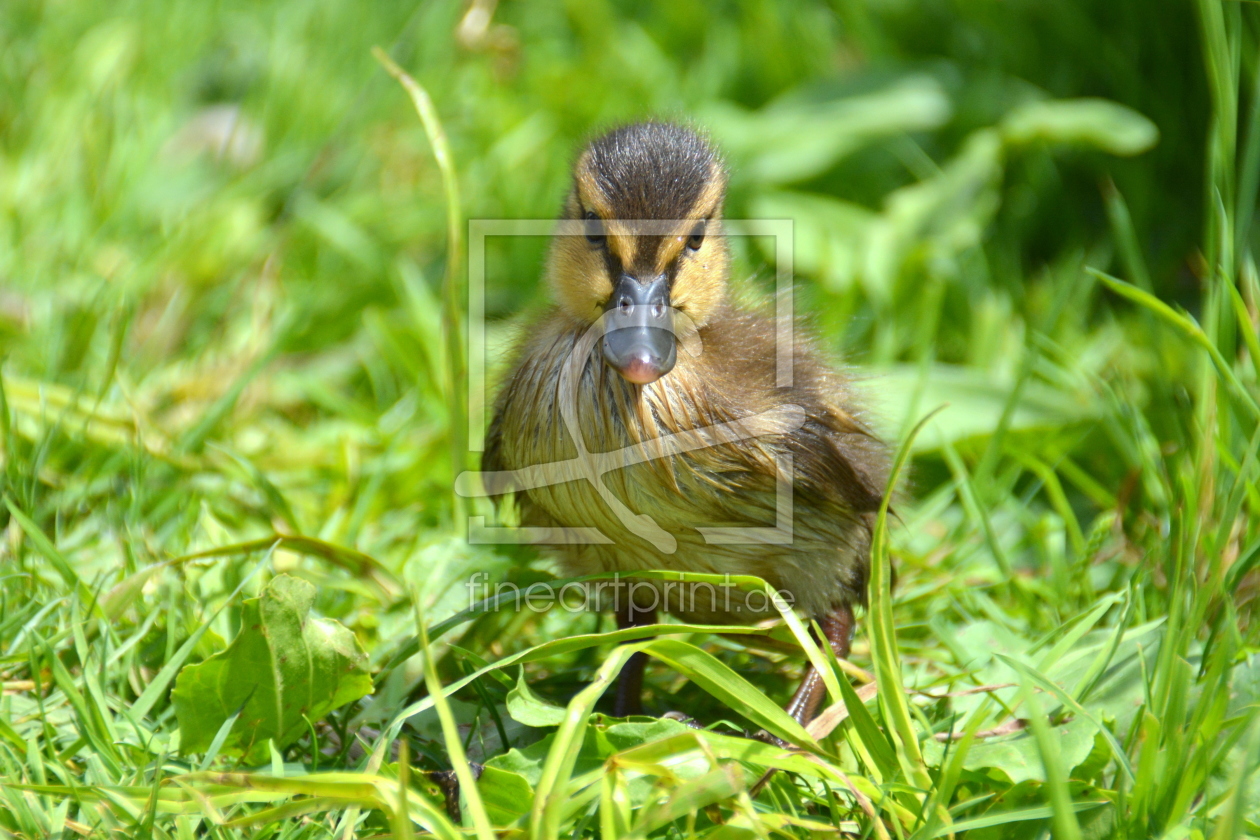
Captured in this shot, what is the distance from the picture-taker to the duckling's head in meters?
1.68

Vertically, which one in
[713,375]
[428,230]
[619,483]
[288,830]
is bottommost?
[288,830]

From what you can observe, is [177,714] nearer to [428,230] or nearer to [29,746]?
[29,746]

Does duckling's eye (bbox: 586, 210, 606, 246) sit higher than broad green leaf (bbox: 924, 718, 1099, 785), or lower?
higher

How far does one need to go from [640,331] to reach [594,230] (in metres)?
0.28

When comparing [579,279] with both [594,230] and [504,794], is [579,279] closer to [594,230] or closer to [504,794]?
[594,230]

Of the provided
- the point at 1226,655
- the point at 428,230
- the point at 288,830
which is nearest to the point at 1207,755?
the point at 1226,655

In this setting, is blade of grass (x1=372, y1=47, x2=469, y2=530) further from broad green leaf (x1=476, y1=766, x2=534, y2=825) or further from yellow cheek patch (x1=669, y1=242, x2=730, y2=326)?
broad green leaf (x1=476, y1=766, x2=534, y2=825)

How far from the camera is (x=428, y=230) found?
3629 millimetres

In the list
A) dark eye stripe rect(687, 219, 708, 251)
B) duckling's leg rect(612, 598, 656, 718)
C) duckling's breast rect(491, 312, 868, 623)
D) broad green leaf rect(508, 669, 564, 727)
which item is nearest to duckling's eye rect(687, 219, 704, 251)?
dark eye stripe rect(687, 219, 708, 251)

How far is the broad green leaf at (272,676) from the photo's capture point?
1.59 meters

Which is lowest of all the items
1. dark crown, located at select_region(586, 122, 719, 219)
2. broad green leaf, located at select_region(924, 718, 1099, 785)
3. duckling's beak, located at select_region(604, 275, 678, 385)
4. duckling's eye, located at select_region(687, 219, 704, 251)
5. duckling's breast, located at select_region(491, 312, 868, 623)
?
broad green leaf, located at select_region(924, 718, 1099, 785)

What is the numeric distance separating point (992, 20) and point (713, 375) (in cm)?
261

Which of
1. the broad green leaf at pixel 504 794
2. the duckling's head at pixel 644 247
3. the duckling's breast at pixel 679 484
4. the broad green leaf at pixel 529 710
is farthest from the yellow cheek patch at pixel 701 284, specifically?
the broad green leaf at pixel 504 794

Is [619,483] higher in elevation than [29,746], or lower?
higher
